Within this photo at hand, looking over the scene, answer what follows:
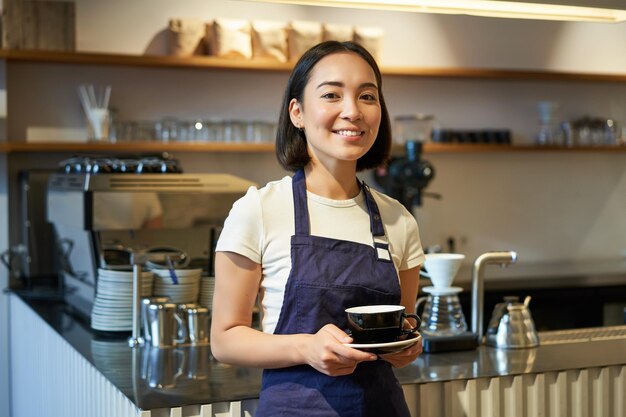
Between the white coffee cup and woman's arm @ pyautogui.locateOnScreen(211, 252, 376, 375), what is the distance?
1.09m

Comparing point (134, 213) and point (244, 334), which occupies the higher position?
point (134, 213)

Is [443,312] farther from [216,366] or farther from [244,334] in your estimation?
[244,334]

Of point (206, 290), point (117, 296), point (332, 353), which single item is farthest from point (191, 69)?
point (332, 353)

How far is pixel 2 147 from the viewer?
4.57m

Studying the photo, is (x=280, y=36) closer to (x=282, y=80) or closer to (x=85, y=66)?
(x=282, y=80)

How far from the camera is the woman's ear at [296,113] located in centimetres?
190

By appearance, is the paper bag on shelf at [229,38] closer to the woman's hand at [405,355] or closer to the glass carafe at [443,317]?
the glass carafe at [443,317]

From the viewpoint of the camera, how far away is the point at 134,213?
11.1 feet

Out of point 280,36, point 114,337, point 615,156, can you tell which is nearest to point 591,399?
point 114,337

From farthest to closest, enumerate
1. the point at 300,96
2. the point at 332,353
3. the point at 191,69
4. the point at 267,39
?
the point at 191,69 → the point at 267,39 → the point at 300,96 → the point at 332,353

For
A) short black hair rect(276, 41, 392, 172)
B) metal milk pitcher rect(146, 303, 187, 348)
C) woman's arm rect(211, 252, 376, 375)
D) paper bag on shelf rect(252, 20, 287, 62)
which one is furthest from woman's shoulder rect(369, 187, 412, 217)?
paper bag on shelf rect(252, 20, 287, 62)

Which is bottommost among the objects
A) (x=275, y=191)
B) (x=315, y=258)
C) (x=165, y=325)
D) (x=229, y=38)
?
(x=165, y=325)

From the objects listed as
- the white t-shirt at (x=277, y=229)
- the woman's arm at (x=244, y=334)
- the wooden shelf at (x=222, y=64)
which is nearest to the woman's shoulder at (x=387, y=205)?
the white t-shirt at (x=277, y=229)

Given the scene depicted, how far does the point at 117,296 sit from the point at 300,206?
5.01 feet
